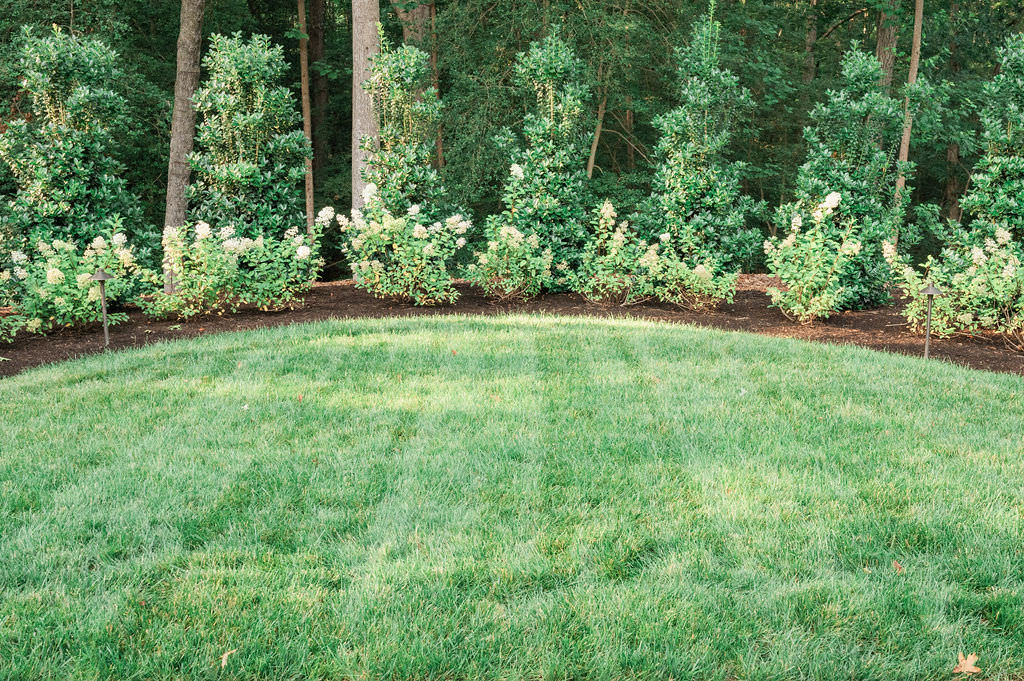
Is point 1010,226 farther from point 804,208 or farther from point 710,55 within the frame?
point 710,55

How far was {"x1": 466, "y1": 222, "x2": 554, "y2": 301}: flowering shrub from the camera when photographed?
895 centimetres

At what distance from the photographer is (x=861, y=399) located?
5.07 metres

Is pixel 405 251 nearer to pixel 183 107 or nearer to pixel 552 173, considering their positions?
pixel 552 173

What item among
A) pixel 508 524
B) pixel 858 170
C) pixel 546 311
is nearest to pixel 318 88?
pixel 546 311

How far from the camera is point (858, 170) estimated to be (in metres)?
9.02

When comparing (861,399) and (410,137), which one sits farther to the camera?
(410,137)

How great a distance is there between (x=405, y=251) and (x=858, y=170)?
5.49 m

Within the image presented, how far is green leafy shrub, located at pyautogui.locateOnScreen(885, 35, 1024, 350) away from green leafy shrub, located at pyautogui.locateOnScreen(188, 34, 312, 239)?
23.1 feet

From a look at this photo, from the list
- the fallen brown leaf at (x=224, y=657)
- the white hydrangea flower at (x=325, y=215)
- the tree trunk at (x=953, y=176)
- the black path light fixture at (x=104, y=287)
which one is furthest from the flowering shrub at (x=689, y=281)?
the tree trunk at (x=953, y=176)

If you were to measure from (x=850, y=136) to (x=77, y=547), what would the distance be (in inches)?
354

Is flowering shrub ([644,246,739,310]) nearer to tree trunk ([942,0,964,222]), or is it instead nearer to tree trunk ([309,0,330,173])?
tree trunk ([309,0,330,173])

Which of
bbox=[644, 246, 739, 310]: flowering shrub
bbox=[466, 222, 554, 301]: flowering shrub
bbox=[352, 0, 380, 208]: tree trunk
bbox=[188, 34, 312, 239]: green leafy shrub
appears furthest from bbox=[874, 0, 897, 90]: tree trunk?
bbox=[188, 34, 312, 239]: green leafy shrub

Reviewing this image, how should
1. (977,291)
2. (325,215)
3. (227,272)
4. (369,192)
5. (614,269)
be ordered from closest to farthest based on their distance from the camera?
(977,291) → (227,272) → (325,215) → (369,192) → (614,269)

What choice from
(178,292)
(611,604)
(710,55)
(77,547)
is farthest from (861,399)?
(178,292)
